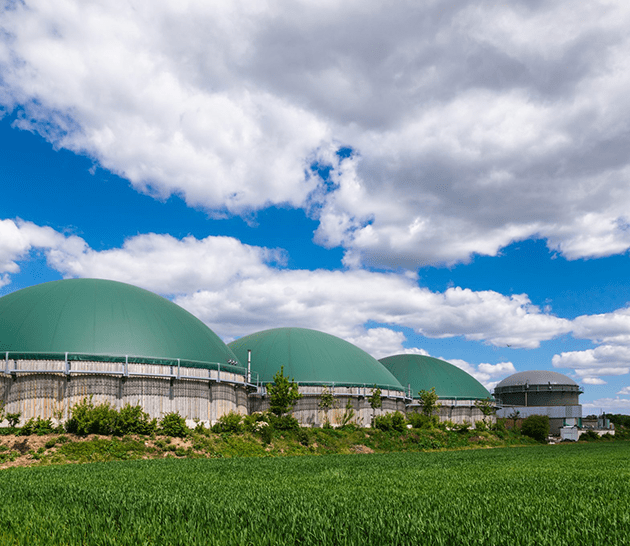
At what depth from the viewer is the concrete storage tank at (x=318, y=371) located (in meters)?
57.7

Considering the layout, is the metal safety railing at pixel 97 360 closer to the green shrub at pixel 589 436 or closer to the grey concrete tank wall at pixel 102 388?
the grey concrete tank wall at pixel 102 388

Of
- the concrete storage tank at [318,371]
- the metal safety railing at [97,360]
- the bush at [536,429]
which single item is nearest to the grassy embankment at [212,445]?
the metal safety railing at [97,360]

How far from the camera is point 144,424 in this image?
122 feet

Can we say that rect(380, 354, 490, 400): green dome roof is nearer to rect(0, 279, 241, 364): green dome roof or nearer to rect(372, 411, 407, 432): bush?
rect(372, 411, 407, 432): bush

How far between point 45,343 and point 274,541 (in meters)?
39.8

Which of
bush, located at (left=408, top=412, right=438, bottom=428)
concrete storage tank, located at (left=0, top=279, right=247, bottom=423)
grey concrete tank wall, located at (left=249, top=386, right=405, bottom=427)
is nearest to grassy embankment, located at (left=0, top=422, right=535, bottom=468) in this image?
bush, located at (left=408, top=412, right=438, bottom=428)

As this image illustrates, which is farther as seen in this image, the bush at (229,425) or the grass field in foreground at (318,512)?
the bush at (229,425)

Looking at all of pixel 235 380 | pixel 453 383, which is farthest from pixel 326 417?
pixel 453 383

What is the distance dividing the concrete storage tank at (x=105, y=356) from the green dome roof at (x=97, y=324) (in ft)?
0.26

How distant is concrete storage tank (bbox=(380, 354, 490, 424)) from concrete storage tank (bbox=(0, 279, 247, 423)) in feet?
133

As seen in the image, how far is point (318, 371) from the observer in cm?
6041

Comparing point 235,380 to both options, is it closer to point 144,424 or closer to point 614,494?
point 144,424

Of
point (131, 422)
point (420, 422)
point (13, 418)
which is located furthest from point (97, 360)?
point (420, 422)

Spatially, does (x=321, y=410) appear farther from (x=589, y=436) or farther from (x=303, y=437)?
(x=589, y=436)
